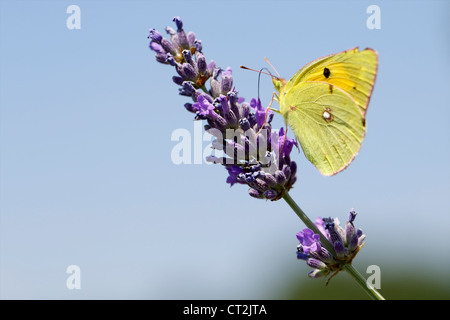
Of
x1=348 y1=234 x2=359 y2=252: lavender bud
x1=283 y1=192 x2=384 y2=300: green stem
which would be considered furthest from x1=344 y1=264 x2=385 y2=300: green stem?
x1=348 y1=234 x2=359 y2=252: lavender bud

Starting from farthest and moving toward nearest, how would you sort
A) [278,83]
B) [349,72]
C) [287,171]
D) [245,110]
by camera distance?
[278,83] < [349,72] < [245,110] < [287,171]

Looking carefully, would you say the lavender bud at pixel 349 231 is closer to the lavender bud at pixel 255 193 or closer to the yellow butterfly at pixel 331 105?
the yellow butterfly at pixel 331 105

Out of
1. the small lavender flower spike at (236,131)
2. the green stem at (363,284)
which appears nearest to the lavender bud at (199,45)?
the small lavender flower spike at (236,131)

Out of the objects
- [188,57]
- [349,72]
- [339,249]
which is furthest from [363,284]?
[188,57]

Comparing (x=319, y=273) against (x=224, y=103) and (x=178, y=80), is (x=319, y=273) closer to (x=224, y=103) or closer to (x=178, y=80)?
(x=224, y=103)

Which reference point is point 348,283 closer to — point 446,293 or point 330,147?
point 446,293

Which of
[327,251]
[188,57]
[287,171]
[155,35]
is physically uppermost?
[155,35]
